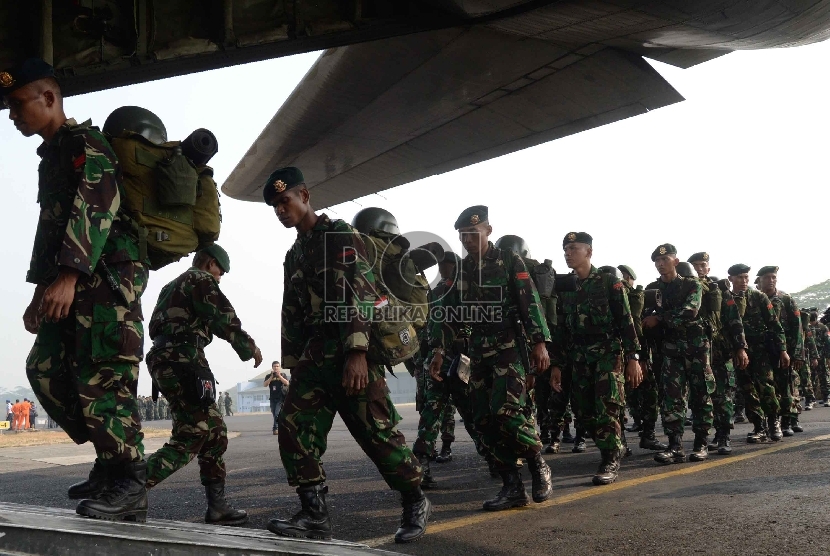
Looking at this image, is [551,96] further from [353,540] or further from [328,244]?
[353,540]

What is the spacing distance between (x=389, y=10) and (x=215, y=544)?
3.50m

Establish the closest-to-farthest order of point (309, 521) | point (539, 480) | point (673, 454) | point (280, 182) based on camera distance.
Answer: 1. point (309, 521)
2. point (280, 182)
3. point (539, 480)
4. point (673, 454)

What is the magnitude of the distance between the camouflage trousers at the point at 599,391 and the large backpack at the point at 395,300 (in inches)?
95.6

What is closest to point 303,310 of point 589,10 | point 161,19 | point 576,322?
point 161,19

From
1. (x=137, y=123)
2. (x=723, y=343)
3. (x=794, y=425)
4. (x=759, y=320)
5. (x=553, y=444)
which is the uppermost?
(x=137, y=123)

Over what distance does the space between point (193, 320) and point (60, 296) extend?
2.04 metres

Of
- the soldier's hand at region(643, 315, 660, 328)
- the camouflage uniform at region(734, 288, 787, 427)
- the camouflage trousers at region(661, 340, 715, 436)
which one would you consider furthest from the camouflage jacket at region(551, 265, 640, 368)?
the camouflage uniform at region(734, 288, 787, 427)

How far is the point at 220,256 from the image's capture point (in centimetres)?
525

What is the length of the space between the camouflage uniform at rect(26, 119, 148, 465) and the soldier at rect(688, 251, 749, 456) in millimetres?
6379

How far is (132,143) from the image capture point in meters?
3.30

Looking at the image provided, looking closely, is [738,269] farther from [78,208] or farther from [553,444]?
[78,208]

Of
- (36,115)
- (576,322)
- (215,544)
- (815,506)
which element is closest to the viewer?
(215,544)

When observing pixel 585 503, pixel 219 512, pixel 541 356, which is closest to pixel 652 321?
pixel 541 356

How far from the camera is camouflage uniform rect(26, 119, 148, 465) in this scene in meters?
2.99
